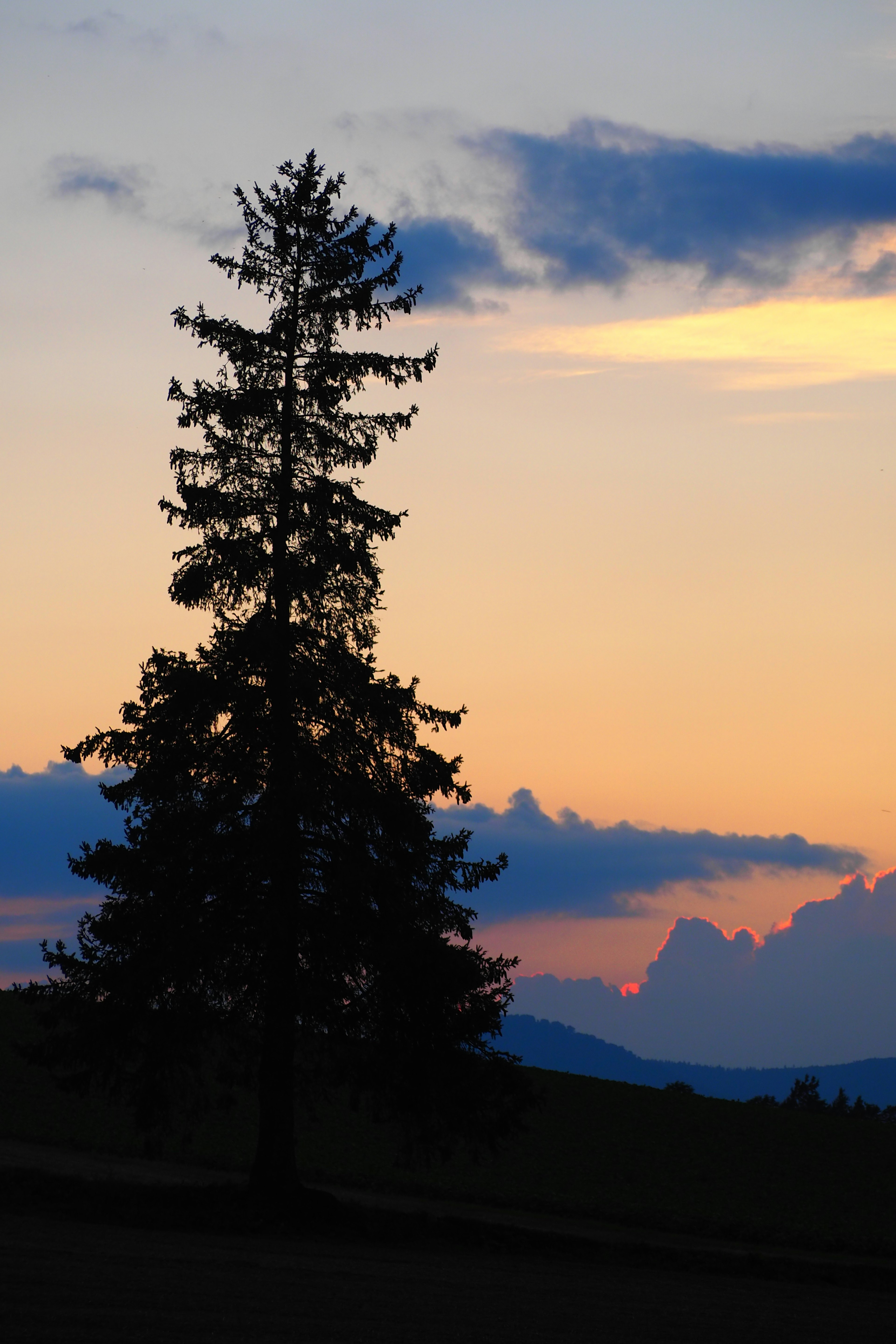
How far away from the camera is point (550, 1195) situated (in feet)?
108

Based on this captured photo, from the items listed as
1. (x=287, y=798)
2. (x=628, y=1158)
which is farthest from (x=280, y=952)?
(x=628, y=1158)

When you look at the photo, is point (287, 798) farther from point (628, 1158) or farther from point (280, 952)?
point (628, 1158)

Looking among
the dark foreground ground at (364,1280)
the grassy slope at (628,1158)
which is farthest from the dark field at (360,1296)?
the grassy slope at (628,1158)

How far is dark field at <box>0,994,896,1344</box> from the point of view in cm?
1358

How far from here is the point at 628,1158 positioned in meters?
41.0

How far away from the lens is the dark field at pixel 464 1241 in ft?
44.5

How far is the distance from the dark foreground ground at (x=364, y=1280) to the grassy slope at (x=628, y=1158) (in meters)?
3.03

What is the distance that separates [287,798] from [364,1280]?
835 centimetres

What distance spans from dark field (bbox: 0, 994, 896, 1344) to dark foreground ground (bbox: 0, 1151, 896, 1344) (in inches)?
2.3

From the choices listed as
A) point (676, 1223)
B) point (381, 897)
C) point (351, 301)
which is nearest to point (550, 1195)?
point (676, 1223)

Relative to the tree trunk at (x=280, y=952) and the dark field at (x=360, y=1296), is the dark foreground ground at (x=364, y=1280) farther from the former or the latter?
the tree trunk at (x=280, y=952)

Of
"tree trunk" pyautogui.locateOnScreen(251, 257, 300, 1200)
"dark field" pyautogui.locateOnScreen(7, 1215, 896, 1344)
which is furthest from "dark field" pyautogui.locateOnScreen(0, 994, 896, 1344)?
"tree trunk" pyautogui.locateOnScreen(251, 257, 300, 1200)

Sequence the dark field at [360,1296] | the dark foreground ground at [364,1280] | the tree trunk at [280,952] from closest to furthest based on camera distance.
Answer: the dark field at [360,1296] < the dark foreground ground at [364,1280] < the tree trunk at [280,952]

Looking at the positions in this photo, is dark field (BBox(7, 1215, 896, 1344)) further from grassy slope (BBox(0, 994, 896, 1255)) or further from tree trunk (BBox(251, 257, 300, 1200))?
grassy slope (BBox(0, 994, 896, 1255))
